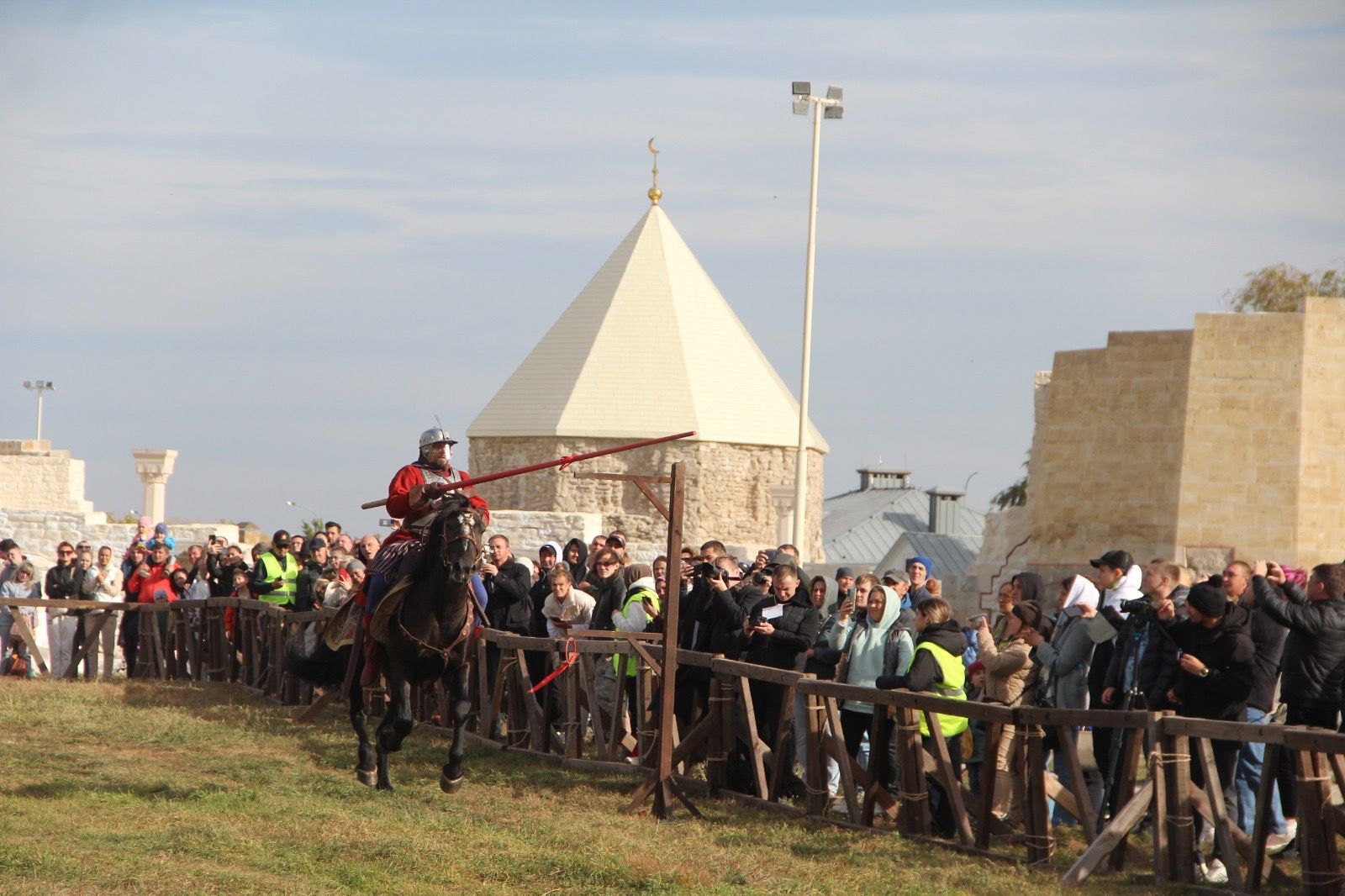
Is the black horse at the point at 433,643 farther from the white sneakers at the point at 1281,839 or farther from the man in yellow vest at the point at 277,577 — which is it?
the man in yellow vest at the point at 277,577

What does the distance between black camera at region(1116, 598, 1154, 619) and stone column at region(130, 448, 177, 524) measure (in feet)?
91.6

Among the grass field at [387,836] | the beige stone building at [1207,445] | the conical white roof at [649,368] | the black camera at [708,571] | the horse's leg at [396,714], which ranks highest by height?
the conical white roof at [649,368]

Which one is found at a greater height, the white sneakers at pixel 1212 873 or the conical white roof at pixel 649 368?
the conical white roof at pixel 649 368

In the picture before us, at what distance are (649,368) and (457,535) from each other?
34.8m

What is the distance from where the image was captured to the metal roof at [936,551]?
47781 millimetres

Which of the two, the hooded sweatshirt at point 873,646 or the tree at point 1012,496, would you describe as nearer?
the hooded sweatshirt at point 873,646

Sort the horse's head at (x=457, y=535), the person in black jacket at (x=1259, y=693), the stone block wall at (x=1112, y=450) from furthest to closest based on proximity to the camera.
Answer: the stone block wall at (x=1112, y=450) → the horse's head at (x=457, y=535) → the person in black jacket at (x=1259, y=693)

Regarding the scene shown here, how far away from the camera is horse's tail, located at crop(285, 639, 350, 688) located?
1212 cm

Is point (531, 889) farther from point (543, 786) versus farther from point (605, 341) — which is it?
point (605, 341)

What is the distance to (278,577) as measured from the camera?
18.5 metres

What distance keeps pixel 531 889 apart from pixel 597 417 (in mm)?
35114

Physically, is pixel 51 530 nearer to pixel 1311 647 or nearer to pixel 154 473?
pixel 154 473

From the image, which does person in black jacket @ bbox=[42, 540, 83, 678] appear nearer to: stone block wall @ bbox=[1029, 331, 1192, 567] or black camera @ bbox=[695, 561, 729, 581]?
black camera @ bbox=[695, 561, 729, 581]

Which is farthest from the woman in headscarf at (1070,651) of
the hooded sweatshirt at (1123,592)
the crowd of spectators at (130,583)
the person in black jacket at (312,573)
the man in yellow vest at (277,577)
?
the man in yellow vest at (277,577)
